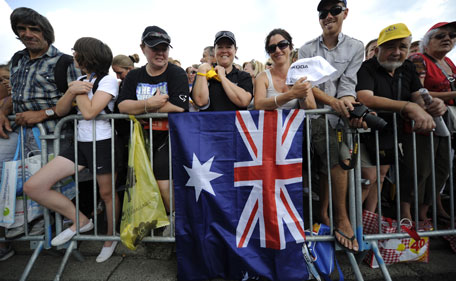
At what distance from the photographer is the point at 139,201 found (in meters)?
2.25

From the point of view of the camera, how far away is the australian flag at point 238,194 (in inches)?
85.5

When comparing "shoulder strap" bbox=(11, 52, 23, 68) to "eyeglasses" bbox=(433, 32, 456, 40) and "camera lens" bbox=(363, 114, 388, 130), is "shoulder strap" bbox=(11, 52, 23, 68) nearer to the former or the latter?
"camera lens" bbox=(363, 114, 388, 130)

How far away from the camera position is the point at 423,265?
238 cm

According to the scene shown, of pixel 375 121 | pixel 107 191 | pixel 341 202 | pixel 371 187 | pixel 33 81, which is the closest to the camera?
pixel 375 121

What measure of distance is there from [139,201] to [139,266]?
79cm

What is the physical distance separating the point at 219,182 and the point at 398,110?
197 cm

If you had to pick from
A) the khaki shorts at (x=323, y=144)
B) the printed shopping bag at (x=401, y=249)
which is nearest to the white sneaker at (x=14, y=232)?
the khaki shorts at (x=323, y=144)

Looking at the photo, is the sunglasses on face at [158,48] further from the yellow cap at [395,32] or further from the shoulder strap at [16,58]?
the yellow cap at [395,32]

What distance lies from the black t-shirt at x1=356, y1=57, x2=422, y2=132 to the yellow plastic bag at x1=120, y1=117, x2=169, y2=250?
8.21ft

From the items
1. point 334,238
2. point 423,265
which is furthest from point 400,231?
point 334,238

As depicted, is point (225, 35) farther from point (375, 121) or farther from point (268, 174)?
point (375, 121)

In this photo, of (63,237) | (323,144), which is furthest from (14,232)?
(323,144)

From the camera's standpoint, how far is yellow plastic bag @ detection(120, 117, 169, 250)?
2.23m

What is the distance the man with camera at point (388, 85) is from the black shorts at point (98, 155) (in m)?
2.89
